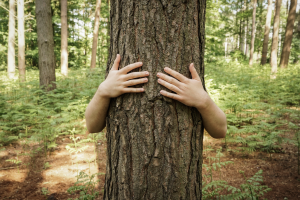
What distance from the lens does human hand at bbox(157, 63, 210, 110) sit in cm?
132

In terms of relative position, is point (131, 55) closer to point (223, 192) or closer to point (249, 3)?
point (223, 192)

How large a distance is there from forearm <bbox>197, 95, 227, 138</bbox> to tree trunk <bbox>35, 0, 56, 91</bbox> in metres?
6.76

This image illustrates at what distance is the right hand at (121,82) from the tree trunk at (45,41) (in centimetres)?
633

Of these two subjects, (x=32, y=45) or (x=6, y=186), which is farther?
(x=32, y=45)

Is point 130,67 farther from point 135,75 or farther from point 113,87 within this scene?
point 113,87

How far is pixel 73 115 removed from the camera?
17.0 ft

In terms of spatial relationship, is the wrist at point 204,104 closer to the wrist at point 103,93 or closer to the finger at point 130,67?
the finger at point 130,67

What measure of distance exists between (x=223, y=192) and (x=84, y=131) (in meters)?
3.48

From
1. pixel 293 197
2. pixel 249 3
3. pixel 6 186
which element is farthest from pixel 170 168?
pixel 249 3

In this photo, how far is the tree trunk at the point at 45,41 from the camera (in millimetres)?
6898

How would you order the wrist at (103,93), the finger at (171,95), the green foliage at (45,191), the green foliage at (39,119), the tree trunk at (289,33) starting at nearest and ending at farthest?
1. the finger at (171,95)
2. the wrist at (103,93)
3. the green foliage at (45,191)
4. the green foliage at (39,119)
5. the tree trunk at (289,33)

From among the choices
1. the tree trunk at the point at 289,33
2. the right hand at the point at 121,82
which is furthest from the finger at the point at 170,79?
the tree trunk at the point at 289,33

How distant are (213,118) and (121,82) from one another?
2.50ft

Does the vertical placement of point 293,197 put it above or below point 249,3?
below
